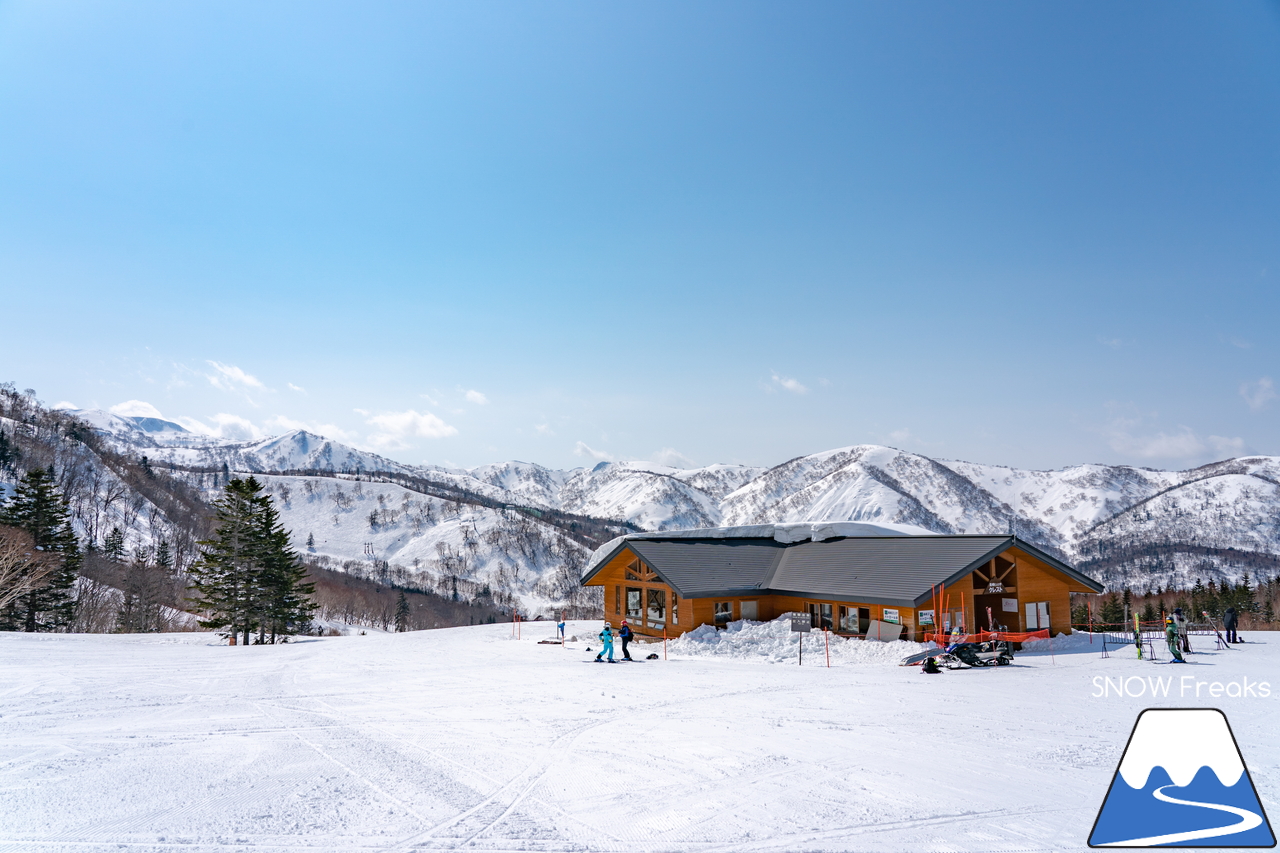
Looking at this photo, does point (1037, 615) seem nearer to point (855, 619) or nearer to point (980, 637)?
point (980, 637)

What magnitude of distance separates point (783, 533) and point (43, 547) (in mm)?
46167

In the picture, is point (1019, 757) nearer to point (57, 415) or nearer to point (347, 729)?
point (347, 729)

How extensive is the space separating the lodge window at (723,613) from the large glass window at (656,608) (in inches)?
94.7

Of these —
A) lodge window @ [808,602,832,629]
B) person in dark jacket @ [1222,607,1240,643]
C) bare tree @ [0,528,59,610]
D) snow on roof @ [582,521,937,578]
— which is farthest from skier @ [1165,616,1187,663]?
bare tree @ [0,528,59,610]

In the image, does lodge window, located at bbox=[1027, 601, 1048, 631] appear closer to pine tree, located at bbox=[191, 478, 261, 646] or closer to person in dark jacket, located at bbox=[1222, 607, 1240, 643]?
person in dark jacket, located at bbox=[1222, 607, 1240, 643]

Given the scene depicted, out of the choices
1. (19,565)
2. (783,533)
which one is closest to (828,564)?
(783,533)

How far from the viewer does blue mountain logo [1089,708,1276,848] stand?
6.60 metres

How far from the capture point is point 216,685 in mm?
15578

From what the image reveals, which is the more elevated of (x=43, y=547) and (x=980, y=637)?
(x=43, y=547)

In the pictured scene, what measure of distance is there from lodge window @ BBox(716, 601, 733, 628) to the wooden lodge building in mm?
43

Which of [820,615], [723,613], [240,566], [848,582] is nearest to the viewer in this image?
[848,582]

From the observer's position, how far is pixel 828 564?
93.0 feet

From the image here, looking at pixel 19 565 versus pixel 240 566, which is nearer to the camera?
pixel 19 565

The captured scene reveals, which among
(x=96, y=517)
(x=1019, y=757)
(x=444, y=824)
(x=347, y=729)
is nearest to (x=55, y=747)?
(x=347, y=729)
